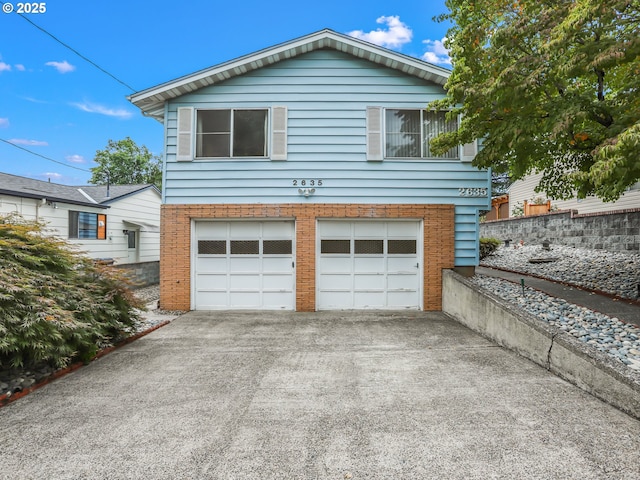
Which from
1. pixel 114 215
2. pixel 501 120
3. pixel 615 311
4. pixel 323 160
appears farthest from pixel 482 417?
pixel 114 215

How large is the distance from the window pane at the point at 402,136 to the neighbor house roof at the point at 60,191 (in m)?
8.79

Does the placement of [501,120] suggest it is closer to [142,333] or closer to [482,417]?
[482,417]

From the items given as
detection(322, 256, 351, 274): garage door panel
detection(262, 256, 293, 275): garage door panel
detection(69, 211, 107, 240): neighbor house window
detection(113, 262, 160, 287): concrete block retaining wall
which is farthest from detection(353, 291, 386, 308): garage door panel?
detection(69, 211, 107, 240): neighbor house window

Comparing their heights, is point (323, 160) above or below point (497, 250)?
above

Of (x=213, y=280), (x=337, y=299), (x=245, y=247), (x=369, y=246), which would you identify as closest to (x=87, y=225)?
(x=213, y=280)

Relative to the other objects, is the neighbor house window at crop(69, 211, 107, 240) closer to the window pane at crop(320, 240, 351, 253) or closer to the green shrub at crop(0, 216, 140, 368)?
the green shrub at crop(0, 216, 140, 368)

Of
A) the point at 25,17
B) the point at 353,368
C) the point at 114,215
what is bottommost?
the point at 353,368

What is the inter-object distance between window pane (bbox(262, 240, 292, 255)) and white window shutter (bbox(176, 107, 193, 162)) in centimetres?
257

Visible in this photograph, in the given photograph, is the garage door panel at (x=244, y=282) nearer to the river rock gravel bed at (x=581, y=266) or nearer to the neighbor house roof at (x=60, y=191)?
the neighbor house roof at (x=60, y=191)

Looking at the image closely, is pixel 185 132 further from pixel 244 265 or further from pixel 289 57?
pixel 244 265

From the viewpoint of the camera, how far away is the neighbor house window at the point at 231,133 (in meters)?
7.93

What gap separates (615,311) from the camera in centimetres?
547

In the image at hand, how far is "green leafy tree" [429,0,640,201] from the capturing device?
14.3ft

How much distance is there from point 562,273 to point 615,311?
131 inches
